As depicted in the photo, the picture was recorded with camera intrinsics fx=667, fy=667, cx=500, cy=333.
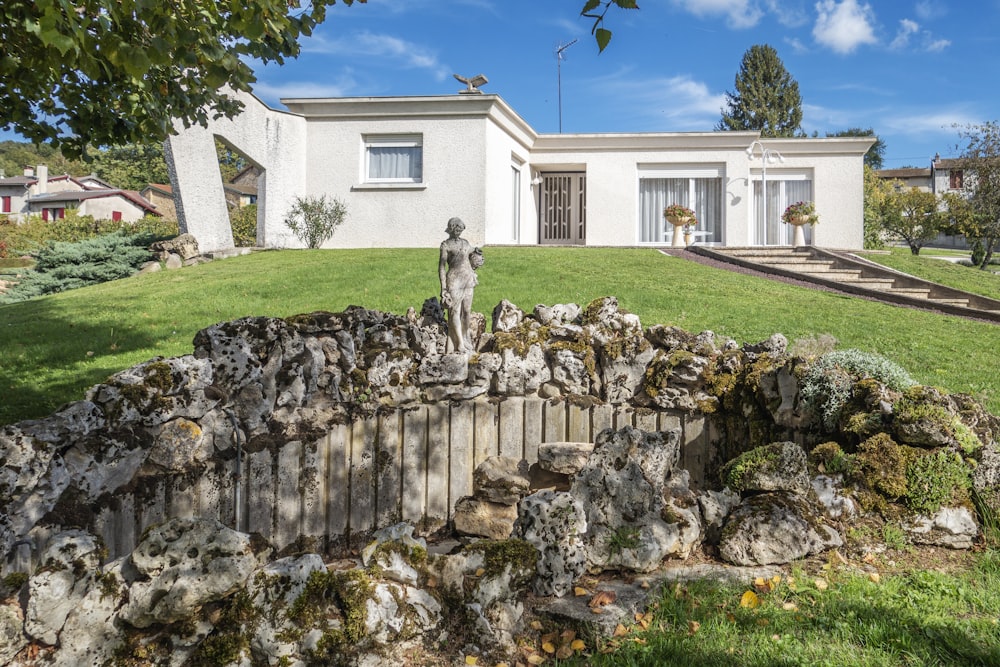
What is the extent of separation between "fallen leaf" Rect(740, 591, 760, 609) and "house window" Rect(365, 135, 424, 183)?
57.3 ft

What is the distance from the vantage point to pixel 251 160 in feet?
60.4

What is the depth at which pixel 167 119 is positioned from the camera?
6.38 metres

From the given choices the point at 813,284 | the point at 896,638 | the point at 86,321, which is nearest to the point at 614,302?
the point at 896,638

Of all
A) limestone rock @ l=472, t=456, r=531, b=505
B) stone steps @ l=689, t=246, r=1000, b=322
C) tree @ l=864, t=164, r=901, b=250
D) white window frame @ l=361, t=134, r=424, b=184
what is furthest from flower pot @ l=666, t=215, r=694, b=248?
limestone rock @ l=472, t=456, r=531, b=505

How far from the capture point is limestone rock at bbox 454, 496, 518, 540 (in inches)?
234

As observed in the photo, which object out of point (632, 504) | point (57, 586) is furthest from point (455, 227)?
point (57, 586)

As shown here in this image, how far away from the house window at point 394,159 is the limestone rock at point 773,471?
1635 cm

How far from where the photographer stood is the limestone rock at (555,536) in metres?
4.07

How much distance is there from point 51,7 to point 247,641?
335 centimetres

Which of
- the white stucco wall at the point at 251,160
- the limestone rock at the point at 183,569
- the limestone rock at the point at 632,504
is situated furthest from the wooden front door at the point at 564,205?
the limestone rock at the point at 183,569

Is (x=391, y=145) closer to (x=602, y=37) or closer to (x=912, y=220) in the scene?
(x=602, y=37)

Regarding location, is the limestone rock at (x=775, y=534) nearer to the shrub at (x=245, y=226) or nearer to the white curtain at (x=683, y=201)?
Result: the white curtain at (x=683, y=201)

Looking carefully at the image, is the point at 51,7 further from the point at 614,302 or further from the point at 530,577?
the point at 614,302

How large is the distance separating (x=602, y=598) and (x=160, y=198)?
60148mm
